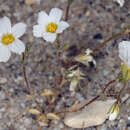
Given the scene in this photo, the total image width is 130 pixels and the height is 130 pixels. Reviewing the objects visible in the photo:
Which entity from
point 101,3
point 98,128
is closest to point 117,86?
point 98,128

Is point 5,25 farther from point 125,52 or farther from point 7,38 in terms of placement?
point 125,52

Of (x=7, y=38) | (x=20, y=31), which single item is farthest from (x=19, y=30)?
(x=7, y=38)

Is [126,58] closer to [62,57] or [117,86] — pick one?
[117,86]

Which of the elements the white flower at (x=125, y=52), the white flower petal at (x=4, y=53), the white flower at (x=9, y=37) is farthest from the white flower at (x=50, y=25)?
the white flower at (x=125, y=52)

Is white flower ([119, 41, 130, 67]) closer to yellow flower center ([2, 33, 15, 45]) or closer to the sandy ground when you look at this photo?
the sandy ground

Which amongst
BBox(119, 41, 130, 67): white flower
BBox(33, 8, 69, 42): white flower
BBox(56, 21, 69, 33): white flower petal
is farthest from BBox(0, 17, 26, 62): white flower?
BBox(119, 41, 130, 67): white flower

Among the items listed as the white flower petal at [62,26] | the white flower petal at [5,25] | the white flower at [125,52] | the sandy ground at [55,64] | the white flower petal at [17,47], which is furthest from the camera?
the sandy ground at [55,64]

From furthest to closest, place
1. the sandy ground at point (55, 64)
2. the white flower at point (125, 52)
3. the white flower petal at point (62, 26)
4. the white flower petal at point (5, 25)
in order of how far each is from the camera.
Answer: the sandy ground at point (55, 64)
the white flower petal at point (5, 25)
the white flower petal at point (62, 26)
the white flower at point (125, 52)

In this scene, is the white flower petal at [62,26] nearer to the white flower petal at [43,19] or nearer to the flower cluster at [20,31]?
the flower cluster at [20,31]
